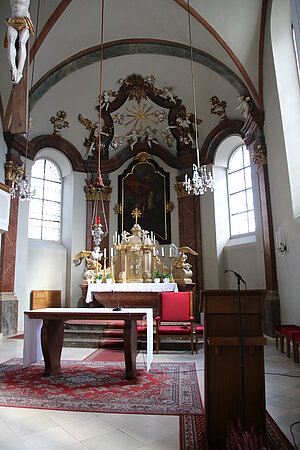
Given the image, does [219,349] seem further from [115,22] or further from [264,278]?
[115,22]

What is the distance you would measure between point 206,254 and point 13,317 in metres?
5.37

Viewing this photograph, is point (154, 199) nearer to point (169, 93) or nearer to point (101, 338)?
point (169, 93)

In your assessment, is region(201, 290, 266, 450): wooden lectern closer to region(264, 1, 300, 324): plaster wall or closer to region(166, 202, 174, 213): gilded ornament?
region(264, 1, 300, 324): plaster wall

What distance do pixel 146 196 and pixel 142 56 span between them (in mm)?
4043

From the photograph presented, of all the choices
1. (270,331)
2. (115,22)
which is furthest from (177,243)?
(115,22)

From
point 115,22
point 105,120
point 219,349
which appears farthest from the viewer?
point 105,120

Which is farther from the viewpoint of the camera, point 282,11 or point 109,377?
point 282,11

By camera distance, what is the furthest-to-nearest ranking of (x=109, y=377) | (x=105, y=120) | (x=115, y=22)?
(x=105, y=120), (x=115, y=22), (x=109, y=377)

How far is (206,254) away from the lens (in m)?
10.3

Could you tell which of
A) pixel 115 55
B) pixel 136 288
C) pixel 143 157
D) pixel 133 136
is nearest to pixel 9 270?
pixel 136 288

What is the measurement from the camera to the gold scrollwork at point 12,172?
8844 mm

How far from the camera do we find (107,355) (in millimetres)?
6137

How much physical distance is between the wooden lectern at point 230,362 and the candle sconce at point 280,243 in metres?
4.50

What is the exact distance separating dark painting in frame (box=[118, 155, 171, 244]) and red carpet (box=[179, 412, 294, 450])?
7952 millimetres
